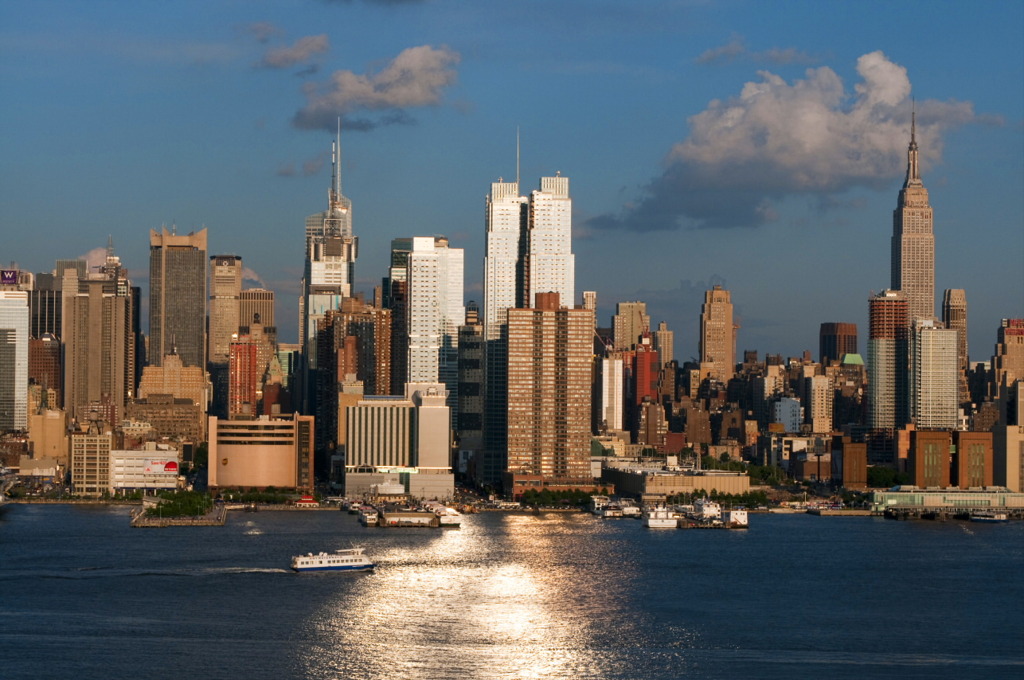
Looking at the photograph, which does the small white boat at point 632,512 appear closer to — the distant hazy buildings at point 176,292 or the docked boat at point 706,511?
the docked boat at point 706,511

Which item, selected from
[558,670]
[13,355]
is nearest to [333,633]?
[558,670]

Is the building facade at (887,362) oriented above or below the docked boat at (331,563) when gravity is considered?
above

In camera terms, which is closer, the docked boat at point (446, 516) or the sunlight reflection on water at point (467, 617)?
the sunlight reflection on water at point (467, 617)

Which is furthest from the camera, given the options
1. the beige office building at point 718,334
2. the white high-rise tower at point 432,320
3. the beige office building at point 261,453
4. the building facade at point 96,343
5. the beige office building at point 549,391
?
the beige office building at point 718,334

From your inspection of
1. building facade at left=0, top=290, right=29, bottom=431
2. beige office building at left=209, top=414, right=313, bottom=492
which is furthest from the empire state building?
beige office building at left=209, top=414, right=313, bottom=492

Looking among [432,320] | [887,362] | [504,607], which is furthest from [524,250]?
[504,607]

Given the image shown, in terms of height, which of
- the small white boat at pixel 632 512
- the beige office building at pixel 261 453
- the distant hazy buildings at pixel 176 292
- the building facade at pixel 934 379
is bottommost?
the small white boat at pixel 632 512

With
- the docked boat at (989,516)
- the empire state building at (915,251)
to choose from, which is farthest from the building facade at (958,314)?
the docked boat at (989,516)

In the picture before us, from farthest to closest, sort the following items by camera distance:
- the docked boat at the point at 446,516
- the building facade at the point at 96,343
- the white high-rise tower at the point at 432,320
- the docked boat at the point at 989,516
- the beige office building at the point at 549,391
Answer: the building facade at the point at 96,343, the white high-rise tower at the point at 432,320, the beige office building at the point at 549,391, the docked boat at the point at 989,516, the docked boat at the point at 446,516
